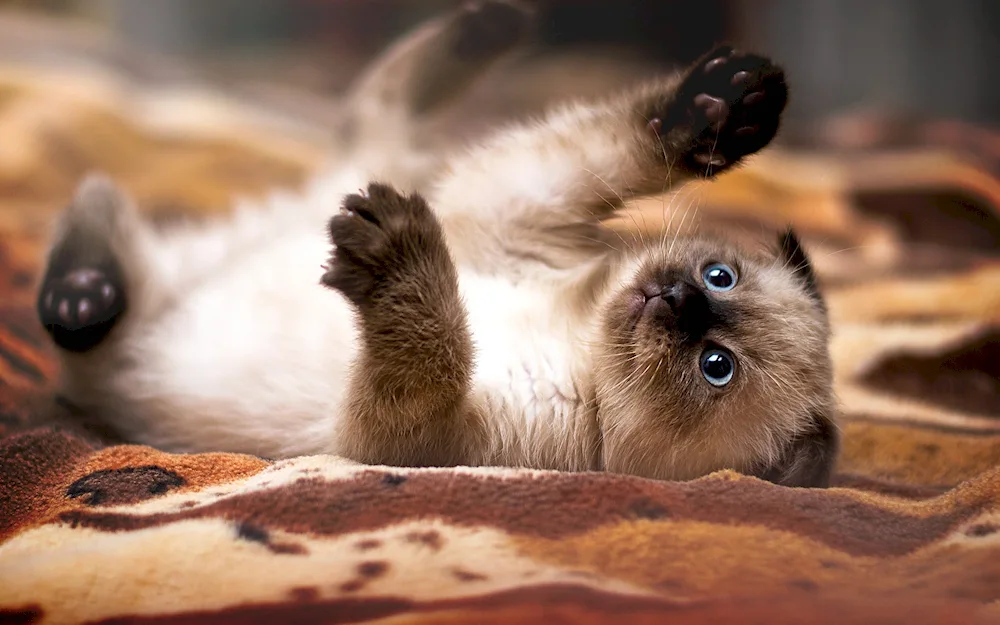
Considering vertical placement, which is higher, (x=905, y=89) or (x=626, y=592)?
(x=905, y=89)

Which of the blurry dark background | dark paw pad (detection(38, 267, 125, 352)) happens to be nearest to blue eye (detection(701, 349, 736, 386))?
the blurry dark background

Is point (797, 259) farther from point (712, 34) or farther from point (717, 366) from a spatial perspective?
point (712, 34)

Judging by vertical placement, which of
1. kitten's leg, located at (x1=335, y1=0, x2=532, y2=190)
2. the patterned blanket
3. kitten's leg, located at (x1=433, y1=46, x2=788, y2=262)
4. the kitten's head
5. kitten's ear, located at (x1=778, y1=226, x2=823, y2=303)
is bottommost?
the patterned blanket

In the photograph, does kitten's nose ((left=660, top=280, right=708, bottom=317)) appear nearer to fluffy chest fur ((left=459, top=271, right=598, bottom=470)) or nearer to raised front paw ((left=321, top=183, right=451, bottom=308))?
fluffy chest fur ((left=459, top=271, right=598, bottom=470))

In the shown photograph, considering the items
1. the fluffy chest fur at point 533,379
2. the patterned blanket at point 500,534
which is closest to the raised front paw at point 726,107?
the patterned blanket at point 500,534

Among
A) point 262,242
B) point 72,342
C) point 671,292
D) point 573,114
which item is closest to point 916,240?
point 573,114

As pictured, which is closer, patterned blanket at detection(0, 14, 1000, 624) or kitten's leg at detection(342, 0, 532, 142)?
patterned blanket at detection(0, 14, 1000, 624)

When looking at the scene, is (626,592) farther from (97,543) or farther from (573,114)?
(573,114)
